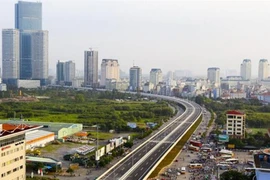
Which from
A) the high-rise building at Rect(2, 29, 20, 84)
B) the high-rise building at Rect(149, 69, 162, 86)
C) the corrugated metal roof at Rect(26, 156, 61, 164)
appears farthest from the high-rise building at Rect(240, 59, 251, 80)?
the corrugated metal roof at Rect(26, 156, 61, 164)

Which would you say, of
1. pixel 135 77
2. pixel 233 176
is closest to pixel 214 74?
pixel 135 77

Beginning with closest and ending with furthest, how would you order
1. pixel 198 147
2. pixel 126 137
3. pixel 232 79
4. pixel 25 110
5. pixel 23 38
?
1. pixel 198 147
2. pixel 126 137
3. pixel 25 110
4. pixel 23 38
5. pixel 232 79


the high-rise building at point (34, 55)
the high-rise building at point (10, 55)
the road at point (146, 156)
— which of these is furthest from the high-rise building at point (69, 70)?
the road at point (146, 156)

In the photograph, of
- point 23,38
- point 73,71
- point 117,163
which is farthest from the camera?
point 73,71

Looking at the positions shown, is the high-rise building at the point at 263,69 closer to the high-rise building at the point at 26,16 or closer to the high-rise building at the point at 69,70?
the high-rise building at the point at 69,70

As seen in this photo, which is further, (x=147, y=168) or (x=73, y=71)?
(x=73, y=71)

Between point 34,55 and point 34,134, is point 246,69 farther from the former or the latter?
point 34,134

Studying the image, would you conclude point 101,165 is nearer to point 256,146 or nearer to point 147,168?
point 147,168

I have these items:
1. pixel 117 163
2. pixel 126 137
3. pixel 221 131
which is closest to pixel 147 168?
pixel 117 163
